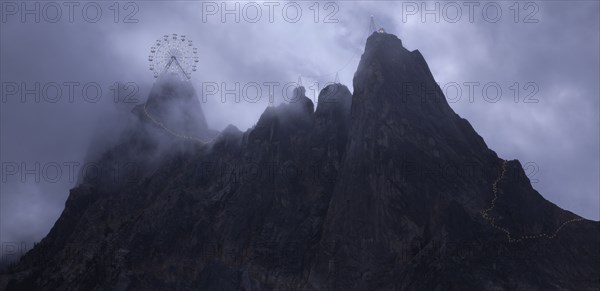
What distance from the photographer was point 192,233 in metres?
129

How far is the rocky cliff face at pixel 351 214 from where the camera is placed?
349 feet

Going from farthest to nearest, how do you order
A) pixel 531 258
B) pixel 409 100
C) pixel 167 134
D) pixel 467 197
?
pixel 167 134 < pixel 409 100 < pixel 467 197 < pixel 531 258

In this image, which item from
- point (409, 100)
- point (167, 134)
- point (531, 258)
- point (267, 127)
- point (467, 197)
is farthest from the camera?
point (167, 134)

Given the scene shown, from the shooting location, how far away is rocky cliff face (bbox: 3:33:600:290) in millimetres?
106312

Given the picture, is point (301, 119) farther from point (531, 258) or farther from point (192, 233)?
point (531, 258)

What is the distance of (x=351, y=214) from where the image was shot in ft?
377

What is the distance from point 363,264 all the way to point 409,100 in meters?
30.7

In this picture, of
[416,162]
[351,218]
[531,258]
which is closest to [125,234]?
[351,218]

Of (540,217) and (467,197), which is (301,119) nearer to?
(467,197)

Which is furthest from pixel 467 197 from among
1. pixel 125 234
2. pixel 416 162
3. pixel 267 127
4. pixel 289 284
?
pixel 125 234

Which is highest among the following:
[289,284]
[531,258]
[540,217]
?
[540,217]

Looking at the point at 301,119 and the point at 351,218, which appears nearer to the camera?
the point at 351,218

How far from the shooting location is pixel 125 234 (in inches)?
5418

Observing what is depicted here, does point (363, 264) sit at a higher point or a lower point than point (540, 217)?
lower
